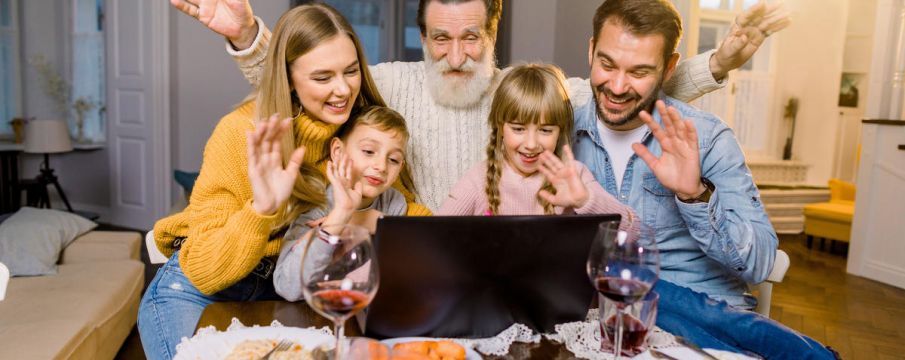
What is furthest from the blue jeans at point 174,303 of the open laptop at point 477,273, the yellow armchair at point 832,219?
the yellow armchair at point 832,219

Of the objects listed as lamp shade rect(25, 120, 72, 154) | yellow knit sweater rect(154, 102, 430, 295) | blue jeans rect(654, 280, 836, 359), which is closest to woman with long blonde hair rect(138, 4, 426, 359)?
yellow knit sweater rect(154, 102, 430, 295)

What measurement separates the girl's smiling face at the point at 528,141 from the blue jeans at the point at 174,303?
77 cm

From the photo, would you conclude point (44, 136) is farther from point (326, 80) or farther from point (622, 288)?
point (622, 288)

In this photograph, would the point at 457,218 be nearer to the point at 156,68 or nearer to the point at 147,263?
the point at 147,263

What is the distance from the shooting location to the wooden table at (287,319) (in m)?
1.18

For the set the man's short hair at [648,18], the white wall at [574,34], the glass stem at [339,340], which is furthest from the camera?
the white wall at [574,34]

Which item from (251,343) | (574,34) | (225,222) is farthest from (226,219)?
(574,34)

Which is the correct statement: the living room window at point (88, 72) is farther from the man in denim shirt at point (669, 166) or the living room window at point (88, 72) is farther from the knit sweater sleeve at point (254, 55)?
the man in denim shirt at point (669, 166)

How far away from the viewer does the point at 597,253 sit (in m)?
1.07

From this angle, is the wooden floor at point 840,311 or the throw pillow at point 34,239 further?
the wooden floor at point 840,311

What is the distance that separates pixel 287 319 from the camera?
1.32 metres

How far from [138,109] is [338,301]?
20.1 feet

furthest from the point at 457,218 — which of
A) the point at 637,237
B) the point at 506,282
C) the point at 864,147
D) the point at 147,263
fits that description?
the point at 864,147

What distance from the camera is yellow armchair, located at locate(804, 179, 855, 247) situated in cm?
593
